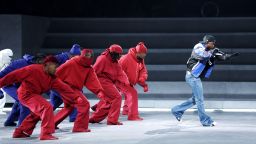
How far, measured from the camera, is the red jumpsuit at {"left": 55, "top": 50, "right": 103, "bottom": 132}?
13.5 m

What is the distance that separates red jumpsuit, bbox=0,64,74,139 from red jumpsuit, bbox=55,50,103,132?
33.0 inches

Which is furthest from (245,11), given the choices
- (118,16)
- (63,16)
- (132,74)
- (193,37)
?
(132,74)

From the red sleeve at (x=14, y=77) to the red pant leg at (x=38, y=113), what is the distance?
38 cm

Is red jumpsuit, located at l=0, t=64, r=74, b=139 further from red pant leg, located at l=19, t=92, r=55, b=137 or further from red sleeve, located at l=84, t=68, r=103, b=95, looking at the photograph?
red sleeve, located at l=84, t=68, r=103, b=95

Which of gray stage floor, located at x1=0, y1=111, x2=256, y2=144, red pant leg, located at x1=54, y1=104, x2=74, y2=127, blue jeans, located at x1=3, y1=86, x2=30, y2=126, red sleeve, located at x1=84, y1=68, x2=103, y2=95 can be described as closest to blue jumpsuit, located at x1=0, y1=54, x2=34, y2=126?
blue jeans, located at x1=3, y1=86, x2=30, y2=126

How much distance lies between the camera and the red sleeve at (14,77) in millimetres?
11992

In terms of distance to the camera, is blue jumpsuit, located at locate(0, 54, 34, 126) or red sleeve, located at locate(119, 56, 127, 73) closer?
blue jumpsuit, located at locate(0, 54, 34, 126)

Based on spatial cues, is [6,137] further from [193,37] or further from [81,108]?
[193,37]

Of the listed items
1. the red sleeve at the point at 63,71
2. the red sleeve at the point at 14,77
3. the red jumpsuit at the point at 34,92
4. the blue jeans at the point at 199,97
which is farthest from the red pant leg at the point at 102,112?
the red sleeve at the point at 14,77

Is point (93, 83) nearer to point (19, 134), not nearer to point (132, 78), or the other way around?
point (19, 134)

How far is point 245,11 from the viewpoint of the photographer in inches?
993

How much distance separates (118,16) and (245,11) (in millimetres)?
4287

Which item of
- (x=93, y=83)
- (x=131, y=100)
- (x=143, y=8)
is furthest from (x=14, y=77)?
(x=143, y=8)

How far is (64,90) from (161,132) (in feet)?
6.43
